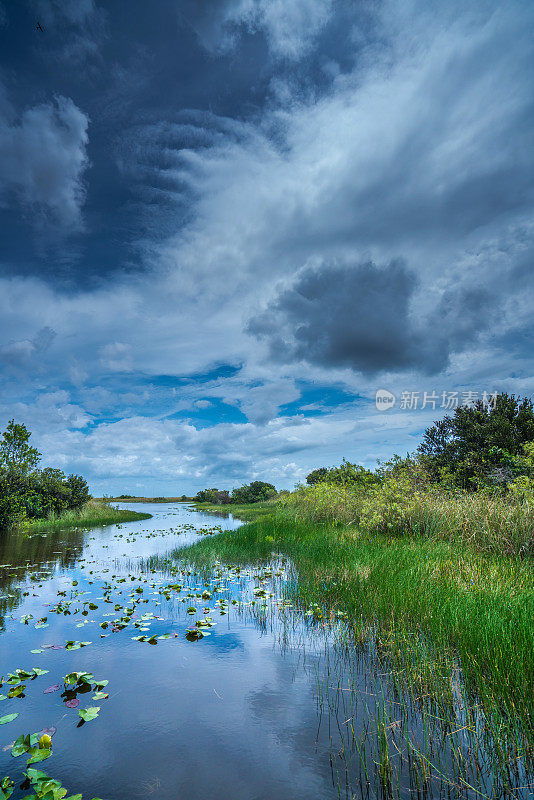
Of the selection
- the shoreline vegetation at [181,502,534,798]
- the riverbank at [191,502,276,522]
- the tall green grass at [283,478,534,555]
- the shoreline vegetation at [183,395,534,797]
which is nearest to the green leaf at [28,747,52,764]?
the shoreline vegetation at [181,502,534,798]

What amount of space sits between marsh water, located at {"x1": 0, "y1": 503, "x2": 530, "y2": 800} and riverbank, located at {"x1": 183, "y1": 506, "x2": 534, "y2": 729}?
0.49 metres

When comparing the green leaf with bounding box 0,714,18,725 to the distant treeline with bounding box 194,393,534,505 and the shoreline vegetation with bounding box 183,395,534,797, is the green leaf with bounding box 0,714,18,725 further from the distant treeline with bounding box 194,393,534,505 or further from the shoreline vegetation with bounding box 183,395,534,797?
the distant treeline with bounding box 194,393,534,505

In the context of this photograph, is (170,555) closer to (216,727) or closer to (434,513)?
(434,513)

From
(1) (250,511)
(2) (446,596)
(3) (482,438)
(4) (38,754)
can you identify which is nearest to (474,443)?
(3) (482,438)

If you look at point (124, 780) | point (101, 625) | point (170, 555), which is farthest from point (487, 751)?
point (170, 555)

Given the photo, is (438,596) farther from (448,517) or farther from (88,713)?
(448,517)

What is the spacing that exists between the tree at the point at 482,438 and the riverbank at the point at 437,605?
22.0 m

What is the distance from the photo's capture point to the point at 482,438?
36094 millimetres

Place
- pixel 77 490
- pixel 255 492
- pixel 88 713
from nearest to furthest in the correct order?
pixel 88 713
pixel 77 490
pixel 255 492

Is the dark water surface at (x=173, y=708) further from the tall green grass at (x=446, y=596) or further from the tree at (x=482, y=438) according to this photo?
the tree at (x=482, y=438)

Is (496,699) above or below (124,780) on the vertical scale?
above

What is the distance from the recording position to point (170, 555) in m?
15.6

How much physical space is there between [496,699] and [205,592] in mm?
6833

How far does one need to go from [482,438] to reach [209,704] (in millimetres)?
38508
